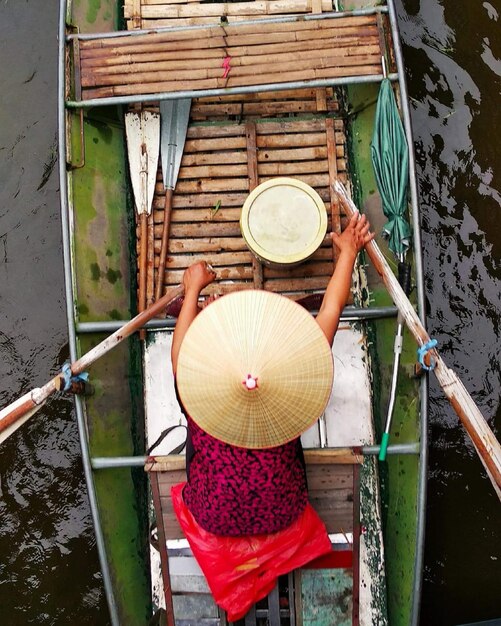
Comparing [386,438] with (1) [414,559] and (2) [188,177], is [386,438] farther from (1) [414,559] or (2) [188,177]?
(2) [188,177]

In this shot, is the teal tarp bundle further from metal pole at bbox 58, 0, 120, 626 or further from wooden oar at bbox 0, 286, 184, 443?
metal pole at bbox 58, 0, 120, 626

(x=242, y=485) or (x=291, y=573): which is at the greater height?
(x=242, y=485)

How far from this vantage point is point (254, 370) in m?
1.87

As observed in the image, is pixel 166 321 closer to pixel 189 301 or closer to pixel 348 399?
pixel 189 301

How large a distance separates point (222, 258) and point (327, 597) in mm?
2007

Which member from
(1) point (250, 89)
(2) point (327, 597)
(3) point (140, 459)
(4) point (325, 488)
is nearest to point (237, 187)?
(1) point (250, 89)

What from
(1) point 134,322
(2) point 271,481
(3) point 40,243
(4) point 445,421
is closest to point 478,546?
(4) point 445,421

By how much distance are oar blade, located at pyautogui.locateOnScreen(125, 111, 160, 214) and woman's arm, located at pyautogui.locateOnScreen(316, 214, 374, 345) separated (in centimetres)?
153

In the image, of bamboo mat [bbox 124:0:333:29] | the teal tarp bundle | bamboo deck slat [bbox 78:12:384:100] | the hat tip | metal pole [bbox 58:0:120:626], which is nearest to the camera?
the hat tip

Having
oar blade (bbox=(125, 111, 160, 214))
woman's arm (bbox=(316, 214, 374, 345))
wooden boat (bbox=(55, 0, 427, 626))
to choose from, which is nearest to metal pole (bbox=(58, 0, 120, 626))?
wooden boat (bbox=(55, 0, 427, 626))

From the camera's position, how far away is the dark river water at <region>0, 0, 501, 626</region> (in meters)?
4.02

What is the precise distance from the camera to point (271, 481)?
2.23 metres

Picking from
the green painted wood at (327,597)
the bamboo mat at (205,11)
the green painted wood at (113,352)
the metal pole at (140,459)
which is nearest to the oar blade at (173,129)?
the green painted wood at (113,352)

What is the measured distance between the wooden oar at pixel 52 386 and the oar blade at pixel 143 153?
3.25ft
